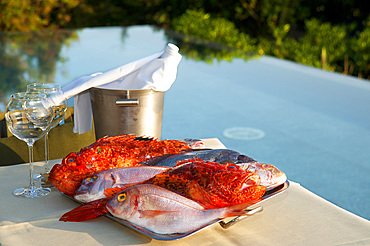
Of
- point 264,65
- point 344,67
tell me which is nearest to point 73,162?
point 264,65

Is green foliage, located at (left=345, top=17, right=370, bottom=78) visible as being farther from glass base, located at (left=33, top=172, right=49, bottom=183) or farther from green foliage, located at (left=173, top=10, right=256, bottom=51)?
glass base, located at (left=33, top=172, right=49, bottom=183)

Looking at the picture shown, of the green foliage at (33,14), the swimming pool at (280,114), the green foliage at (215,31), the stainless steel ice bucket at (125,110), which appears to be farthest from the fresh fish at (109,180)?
the green foliage at (33,14)

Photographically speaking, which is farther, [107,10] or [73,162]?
[107,10]

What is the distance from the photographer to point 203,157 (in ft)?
4.01

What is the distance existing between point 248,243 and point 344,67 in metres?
6.02

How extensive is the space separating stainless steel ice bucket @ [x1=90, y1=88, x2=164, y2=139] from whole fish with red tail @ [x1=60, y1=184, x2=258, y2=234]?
676 mm

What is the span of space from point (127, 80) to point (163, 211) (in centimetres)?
87

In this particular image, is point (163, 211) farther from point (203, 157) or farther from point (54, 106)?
point (54, 106)

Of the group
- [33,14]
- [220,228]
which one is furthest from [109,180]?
[33,14]

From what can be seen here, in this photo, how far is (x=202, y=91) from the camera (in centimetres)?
511

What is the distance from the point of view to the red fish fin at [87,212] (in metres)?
1.07

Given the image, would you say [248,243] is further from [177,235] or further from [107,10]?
[107,10]

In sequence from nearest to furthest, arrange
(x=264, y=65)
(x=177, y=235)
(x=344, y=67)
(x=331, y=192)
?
(x=177, y=235) → (x=331, y=192) → (x=264, y=65) → (x=344, y=67)

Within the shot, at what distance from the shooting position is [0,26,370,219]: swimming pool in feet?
10.2
